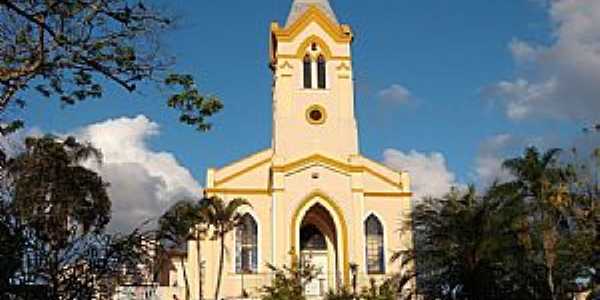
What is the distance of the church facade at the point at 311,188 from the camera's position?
42469 millimetres

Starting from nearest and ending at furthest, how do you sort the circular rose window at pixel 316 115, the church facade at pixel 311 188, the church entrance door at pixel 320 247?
1. the church facade at pixel 311 188
2. the church entrance door at pixel 320 247
3. the circular rose window at pixel 316 115

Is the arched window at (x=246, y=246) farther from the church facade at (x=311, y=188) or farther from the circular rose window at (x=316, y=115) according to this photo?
the circular rose window at (x=316, y=115)

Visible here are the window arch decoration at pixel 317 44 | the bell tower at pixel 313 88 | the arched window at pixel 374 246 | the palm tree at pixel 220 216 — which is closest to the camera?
the palm tree at pixel 220 216

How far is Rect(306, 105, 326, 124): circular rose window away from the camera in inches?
1796

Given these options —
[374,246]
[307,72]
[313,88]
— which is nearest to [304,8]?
[307,72]

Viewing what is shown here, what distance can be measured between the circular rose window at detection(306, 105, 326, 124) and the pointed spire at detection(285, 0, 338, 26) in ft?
17.7

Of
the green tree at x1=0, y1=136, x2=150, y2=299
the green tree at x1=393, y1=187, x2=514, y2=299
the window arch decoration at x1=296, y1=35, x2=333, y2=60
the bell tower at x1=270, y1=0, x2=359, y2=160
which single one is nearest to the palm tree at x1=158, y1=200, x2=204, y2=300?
the bell tower at x1=270, y1=0, x2=359, y2=160

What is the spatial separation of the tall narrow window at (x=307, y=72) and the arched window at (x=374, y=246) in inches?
315

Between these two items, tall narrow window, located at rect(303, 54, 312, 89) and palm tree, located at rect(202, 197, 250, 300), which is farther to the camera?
tall narrow window, located at rect(303, 54, 312, 89)

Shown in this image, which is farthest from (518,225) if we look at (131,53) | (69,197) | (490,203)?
(131,53)

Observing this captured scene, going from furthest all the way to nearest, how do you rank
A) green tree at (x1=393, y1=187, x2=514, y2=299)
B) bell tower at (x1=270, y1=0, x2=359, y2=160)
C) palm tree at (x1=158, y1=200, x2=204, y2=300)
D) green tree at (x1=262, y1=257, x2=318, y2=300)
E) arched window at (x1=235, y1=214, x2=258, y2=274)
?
bell tower at (x1=270, y1=0, x2=359, y2=160), arched window at (x1=235, y1=214, x2=258, y2=274), palm tree at (x1=158, y1=200, x2=204, y2=300), green tree at (x1=262, y1=257, x2=318, y2=300), green tree at (x1=393, y1=187, x2=514, y2=299)

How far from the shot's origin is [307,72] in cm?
4675

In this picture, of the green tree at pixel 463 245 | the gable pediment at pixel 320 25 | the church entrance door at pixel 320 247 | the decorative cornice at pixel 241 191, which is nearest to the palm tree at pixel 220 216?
the decorative cornice at pixel 241 191

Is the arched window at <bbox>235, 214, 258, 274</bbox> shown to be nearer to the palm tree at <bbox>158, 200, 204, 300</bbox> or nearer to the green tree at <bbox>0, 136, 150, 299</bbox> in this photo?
the palm tree at <bbox>158, 200, 204, 300</bbox>
